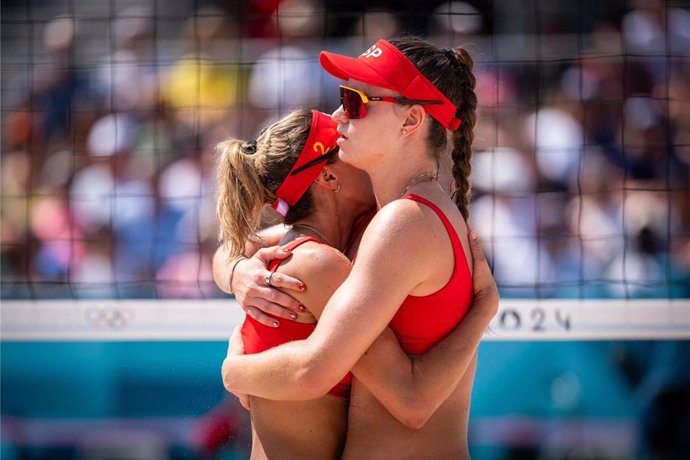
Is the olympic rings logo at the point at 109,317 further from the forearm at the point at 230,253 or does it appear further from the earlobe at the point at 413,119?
the earlobe at the point at 413,119

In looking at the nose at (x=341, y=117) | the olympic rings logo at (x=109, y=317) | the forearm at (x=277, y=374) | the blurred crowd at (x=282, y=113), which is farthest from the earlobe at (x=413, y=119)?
the olympic rings logo at (x=109, y=317)

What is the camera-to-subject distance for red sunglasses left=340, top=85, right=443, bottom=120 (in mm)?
2115

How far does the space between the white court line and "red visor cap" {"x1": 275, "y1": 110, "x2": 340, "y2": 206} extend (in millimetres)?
2003

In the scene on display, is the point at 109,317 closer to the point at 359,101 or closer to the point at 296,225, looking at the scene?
the point at 296,225

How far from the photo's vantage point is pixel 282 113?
4.52 meters

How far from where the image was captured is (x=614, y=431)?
13.6 feet

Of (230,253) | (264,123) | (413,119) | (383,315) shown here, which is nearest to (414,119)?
(413,119)

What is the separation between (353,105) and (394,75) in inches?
4.3

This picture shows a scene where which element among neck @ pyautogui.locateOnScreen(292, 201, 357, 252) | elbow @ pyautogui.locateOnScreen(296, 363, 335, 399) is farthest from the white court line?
elbow @ pyautogui.locateOnScreen(296, 363, 335, 399)

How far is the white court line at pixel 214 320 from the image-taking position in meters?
4.12

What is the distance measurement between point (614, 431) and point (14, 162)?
3030 mm

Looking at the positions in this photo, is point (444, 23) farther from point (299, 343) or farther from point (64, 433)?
point (299, 343)

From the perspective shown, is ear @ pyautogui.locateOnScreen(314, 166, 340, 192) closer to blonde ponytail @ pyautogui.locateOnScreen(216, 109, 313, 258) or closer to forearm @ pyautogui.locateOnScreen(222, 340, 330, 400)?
blonde ponytail @ pyautogui.locateOnScreen(216, 109, 313, 258)

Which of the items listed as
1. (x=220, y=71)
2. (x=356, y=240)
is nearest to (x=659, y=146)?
(x=220, y=71)
